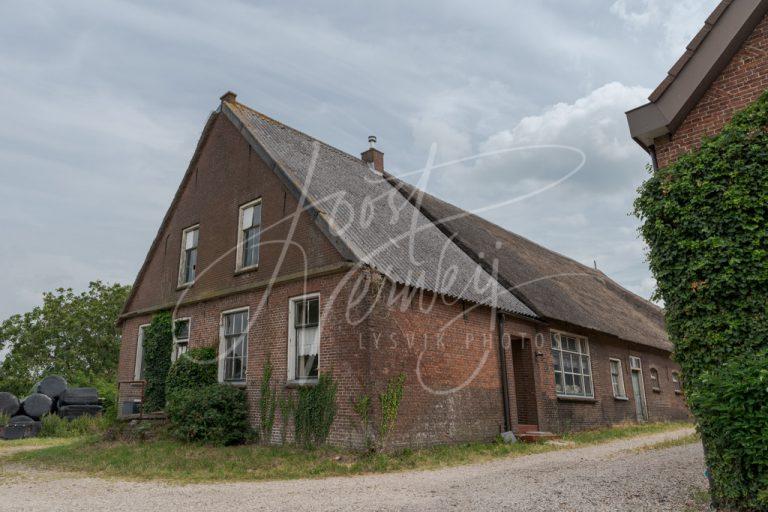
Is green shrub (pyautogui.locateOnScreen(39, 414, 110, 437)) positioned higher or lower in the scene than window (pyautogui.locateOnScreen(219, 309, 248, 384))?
lower

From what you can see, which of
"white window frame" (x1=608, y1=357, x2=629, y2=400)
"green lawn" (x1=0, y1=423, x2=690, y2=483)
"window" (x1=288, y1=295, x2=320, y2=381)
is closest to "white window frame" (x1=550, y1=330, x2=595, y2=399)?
"white window frame" (x1=608, y1=357, x2=629, y2=400)

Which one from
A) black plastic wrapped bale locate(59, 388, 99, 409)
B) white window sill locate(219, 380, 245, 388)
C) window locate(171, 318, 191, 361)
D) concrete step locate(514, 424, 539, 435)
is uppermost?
window locate(171, 318, 191, 361)

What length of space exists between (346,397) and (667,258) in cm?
673

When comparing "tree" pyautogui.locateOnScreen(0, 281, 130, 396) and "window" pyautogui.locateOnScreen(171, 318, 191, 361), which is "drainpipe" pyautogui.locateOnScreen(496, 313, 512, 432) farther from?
"tree" pyautogui.locateOnScreen(0, 281, 130, 396)

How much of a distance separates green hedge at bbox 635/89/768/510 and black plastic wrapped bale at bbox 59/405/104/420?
2092 centimetres

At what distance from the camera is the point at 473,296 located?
47.1ft

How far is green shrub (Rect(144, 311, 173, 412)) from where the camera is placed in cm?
1602

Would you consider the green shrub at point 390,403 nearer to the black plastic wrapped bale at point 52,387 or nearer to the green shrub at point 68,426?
the green shrub at point 68,426

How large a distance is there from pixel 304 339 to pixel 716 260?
8.58 m

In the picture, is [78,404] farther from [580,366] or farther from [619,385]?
[619,385]

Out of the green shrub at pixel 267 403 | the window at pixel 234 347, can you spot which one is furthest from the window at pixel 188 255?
the green shrub at pixel 267 403

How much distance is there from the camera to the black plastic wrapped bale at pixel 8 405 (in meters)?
19.2

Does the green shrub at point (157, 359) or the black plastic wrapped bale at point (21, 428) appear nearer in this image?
the green shrub at point (157, 359)

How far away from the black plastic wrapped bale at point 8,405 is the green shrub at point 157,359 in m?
6.76
